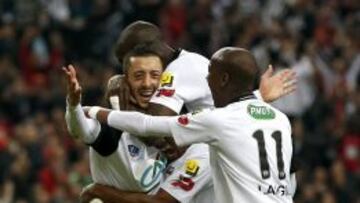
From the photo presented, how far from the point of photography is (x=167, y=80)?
321 inches

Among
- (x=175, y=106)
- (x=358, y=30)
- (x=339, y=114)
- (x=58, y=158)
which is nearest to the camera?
(x=175, y=106)

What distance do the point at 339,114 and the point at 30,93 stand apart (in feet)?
14.2

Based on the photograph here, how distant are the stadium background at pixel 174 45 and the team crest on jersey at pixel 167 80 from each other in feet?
23.5

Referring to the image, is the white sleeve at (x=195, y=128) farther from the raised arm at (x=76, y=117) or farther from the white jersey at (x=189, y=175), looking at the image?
the white jersey at (x=189, y=175)

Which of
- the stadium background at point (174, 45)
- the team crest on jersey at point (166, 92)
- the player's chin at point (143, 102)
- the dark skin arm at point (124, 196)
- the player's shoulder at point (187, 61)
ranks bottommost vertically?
the stadium background at point (174, 45)

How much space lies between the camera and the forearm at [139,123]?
7.72 metres

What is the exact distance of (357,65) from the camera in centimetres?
1869

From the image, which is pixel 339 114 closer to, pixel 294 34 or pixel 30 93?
pixel 294 34

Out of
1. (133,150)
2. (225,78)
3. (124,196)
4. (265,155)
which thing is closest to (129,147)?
(133,150)

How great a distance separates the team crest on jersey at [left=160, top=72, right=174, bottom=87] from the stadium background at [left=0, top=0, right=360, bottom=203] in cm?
718

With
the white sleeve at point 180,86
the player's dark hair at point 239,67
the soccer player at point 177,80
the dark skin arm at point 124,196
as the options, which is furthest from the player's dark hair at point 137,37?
the dark skin arm at point 124,196

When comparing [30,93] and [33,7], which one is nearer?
[30,93]

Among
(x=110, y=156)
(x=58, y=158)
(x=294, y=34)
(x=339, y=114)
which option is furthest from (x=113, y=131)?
(x=294, y=34)

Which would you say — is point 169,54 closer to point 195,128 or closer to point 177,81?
point 177,81
